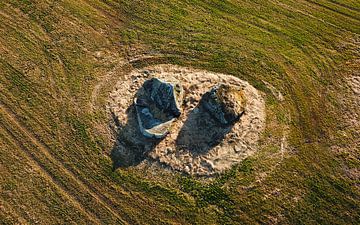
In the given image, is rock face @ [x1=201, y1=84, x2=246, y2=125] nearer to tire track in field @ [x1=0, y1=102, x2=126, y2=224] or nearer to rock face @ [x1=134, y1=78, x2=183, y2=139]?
rock face @ [x1=134, y1=78, x2=183, y2=139]

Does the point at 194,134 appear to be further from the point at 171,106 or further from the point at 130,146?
the point at 130,146

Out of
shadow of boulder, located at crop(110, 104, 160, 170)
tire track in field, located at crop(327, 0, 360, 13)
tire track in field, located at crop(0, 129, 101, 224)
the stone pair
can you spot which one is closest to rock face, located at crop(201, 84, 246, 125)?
the stone pair

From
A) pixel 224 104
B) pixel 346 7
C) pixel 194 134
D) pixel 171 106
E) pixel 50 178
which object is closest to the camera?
pixel 50 178

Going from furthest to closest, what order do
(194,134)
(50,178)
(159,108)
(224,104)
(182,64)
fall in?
(182,64) → (159,108) → (194,134) → (224,104) → (50,178)

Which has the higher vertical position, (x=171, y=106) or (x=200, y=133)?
(x=171, y=106)

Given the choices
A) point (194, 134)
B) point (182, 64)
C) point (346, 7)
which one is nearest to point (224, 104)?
point (194, 134)

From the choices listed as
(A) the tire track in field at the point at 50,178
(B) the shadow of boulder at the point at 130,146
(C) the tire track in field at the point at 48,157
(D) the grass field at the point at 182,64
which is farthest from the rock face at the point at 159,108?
(A) the tire track in field at the point at 50,178

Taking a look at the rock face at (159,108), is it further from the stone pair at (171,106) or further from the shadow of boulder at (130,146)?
the shadow of boulder at (130,146)
